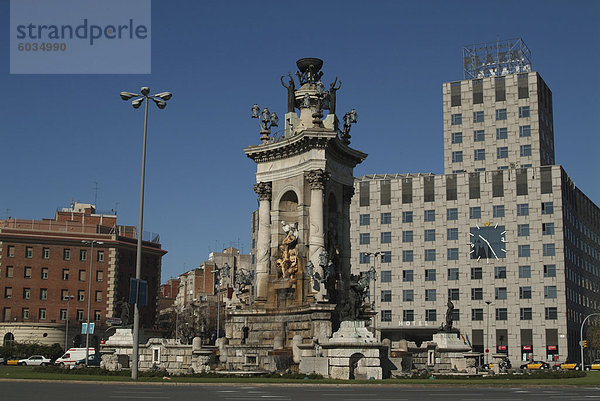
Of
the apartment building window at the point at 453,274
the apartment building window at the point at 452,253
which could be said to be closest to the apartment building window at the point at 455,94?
the apartment building window at the point at 452,253

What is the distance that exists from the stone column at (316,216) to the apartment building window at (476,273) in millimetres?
58164

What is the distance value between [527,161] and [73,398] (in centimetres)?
9566

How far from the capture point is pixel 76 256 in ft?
353

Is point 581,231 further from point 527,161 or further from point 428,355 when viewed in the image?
point 428,355

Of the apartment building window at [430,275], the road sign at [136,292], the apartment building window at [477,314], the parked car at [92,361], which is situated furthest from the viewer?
the apartment building window at [430,275]

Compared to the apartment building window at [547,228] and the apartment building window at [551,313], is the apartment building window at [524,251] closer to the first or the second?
the apartment building window at [547,228]

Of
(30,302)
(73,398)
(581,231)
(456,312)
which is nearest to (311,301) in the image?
(73,398)

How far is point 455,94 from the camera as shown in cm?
11338

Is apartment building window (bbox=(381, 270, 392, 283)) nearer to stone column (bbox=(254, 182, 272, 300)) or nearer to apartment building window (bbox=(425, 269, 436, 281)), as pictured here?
apartment building window (bbox=(425, 269, 436, 281))

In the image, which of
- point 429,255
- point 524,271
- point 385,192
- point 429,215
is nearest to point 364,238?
point 385,192

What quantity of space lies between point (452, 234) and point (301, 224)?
59.2 metres

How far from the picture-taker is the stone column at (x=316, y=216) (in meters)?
47.2

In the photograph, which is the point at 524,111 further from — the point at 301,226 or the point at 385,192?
the point at 301,226

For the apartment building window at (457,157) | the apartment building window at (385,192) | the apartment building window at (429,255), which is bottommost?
the apartment building window at (429,255)
